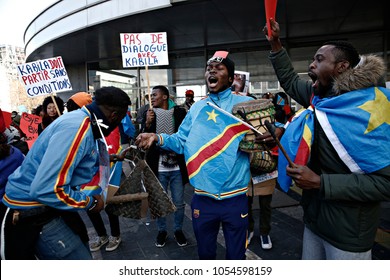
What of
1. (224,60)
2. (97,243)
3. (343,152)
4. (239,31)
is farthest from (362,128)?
(239,31)

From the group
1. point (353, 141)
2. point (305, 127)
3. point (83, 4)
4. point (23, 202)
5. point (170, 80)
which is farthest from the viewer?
point (170, 80)

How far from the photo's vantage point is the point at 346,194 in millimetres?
1604

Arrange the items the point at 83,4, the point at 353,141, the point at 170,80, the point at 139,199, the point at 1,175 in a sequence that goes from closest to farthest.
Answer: the point at 353,141 < the point at 1,175 < the point at 139,199 < the point at 83,4 < the point at 170,80

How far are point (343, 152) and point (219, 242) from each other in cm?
286

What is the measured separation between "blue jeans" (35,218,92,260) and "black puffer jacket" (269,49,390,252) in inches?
66.0

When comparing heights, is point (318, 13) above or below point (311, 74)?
above

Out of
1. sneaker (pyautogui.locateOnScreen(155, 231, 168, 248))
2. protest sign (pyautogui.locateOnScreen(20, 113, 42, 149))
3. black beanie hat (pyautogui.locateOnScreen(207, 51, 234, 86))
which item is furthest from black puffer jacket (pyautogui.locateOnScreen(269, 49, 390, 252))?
protest sign (pyautogui.locateOnScreen(20, 113, 42, 149))

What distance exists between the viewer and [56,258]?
2.01m

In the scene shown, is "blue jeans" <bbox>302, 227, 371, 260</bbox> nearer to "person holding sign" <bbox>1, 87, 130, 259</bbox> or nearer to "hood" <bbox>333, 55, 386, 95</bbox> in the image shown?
"hood" <bbox>333, 55, 386, 95</bbox>

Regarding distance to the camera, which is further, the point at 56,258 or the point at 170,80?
the point at 170,80

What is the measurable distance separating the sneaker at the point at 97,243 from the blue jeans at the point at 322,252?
9.92 feet

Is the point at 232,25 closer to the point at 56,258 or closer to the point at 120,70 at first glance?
the point at 120,70
